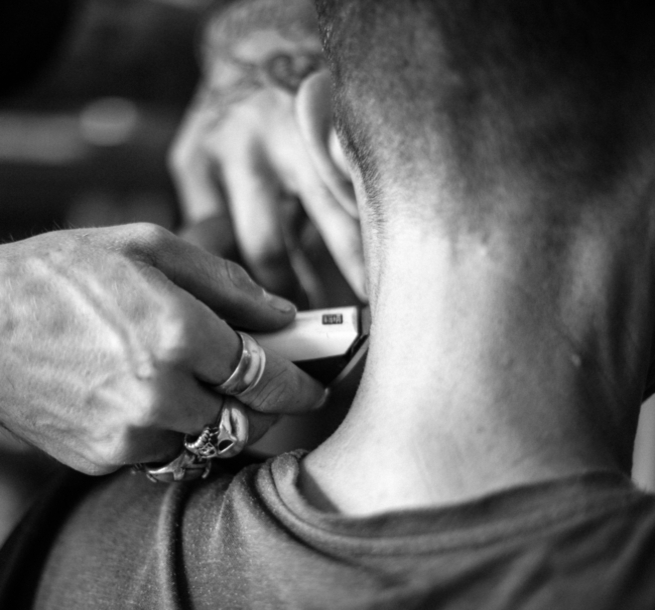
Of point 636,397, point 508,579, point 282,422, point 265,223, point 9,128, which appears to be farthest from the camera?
point 9,128

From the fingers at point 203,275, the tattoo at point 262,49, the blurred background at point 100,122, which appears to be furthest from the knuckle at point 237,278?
the blurred background at point 100,122

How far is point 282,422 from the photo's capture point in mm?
929

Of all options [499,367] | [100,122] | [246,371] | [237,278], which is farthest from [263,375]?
[100,122]

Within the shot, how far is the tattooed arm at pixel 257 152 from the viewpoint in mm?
1286

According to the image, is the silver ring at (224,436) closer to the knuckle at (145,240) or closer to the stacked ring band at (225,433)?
the stacked ring band at (225,433)

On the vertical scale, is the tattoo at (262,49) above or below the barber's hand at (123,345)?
above

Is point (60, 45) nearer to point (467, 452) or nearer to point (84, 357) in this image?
point (84, 357)

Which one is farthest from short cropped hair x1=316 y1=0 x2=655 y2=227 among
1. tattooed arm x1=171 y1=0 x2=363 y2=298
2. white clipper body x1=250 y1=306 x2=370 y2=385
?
tattooed arm x1=171 y1=0 x2=363 y2=298

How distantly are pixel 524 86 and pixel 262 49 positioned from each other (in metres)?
Result: 1.13

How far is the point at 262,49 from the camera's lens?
64.2 inches

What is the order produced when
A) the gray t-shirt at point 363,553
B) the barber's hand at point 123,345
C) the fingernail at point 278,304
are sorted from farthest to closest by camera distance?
1. the fingernail at point 278,304
2. the barber's hand at point 123,345
3. the gray t-shirt at point 363,553

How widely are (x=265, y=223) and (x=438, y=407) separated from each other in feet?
2.68

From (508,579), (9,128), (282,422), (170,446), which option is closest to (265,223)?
(282,422)

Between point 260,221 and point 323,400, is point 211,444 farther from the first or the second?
point 260,221
